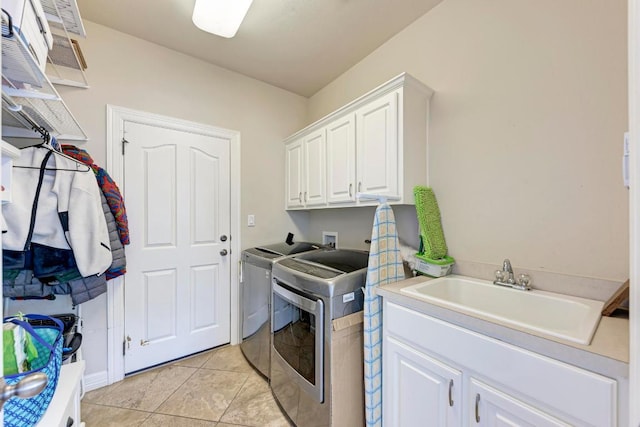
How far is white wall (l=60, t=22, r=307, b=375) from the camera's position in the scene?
1949 millimetres

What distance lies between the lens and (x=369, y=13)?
1850 millimetres

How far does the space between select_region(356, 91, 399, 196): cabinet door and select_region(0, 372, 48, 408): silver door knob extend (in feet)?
5.31

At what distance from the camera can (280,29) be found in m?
2.01

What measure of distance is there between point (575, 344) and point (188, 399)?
2.14m

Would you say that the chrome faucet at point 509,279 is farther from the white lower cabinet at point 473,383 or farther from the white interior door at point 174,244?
the white interior door at point 174,244

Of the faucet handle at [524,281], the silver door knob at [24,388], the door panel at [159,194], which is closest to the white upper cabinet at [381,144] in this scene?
the faucet handle at [524,281]

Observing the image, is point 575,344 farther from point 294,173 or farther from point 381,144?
point 294,173

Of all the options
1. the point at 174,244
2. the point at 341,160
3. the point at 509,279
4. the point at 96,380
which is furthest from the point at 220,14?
the point at 96,380

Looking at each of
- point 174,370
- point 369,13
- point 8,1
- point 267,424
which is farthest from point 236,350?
point 369,13

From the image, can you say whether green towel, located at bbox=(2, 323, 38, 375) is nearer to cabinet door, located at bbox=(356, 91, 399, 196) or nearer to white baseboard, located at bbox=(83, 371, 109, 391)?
white baseboard, located at bbox=(83, 371, 109, 391)

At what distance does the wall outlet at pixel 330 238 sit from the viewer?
104 inches

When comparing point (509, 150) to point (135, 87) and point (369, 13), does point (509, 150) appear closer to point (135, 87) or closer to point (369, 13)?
point (369, 13)

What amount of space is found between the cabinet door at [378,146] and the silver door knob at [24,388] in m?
1.62

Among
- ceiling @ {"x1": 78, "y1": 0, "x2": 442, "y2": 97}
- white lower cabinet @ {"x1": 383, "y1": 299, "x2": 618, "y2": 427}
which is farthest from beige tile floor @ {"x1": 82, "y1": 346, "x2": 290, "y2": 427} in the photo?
ceiling @ {"x1": 78, "y1": 0, "x2": 442, "y2": 97}
